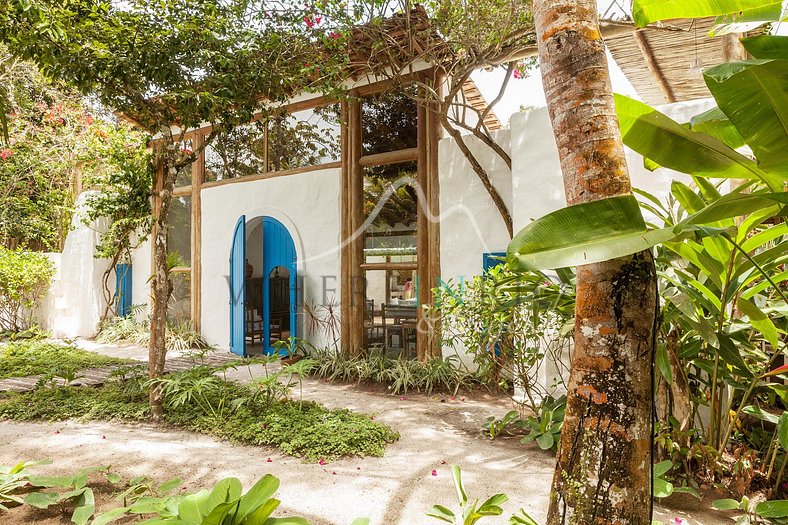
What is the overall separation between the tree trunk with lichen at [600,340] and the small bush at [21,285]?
1047cm

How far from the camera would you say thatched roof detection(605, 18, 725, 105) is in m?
4.52

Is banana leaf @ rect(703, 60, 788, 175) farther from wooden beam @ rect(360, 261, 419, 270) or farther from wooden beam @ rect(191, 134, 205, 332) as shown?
wooden beam @ rect(191, 134, 205, 332)

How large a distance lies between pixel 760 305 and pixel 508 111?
19.5ft

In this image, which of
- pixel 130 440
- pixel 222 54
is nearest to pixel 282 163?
pixel 222 54

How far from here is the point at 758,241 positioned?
180cm

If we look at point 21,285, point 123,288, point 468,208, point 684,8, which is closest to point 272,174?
point 468,208

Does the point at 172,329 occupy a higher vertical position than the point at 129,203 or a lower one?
lower

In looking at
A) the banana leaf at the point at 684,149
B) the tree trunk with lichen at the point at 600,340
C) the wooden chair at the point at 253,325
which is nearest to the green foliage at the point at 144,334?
the wooden chair at the point at 253,325

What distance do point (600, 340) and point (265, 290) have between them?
6.82m

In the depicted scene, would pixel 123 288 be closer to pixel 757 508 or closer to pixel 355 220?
pixel 355 220

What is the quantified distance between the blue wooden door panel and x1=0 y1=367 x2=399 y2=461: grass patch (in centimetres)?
253

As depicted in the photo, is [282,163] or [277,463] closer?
[277,463]

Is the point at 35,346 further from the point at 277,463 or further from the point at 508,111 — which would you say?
the point at 508,111

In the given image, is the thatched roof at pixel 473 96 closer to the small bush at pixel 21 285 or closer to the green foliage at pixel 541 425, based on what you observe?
the green foliage at pixel 541 425
